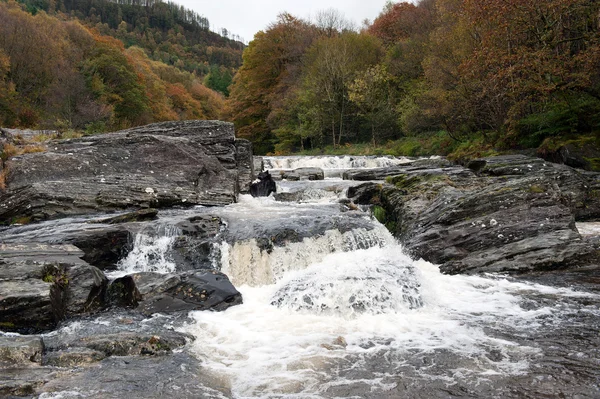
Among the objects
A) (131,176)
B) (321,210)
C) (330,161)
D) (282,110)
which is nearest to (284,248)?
(321,210)

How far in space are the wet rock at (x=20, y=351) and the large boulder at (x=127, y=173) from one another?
25.7ft

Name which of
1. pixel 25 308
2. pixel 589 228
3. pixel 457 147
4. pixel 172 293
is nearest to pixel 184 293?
pixel 172 293

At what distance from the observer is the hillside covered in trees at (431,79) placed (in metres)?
16.7

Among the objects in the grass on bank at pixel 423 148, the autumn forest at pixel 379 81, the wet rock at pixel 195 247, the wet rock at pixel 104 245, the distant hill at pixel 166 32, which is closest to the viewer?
the wet rock at pixel 104 245

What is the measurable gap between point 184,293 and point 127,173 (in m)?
8.73

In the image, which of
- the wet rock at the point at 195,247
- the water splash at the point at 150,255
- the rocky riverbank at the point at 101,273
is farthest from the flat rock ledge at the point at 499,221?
the water splash at the point at 150,255

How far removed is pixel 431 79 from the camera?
1086 inches

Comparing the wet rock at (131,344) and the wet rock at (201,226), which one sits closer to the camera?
the wet rock at (131,344)

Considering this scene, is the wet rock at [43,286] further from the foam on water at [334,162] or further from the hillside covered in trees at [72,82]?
the hillside covered in trees at [72,82]

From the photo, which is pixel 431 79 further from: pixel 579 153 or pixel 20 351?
pixel 20 351

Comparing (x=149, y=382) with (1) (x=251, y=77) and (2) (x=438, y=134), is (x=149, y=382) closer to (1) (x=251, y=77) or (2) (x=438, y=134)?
(2) (x=438, y=134)

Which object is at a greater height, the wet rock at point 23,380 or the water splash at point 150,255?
the water splash at point 150,255

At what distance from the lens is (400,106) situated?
3725 centimetres

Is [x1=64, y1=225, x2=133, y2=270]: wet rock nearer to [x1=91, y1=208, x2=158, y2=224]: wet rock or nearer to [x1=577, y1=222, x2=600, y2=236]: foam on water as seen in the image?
[x1=91, y1=208, x2=158, y2=224]: wet rock
